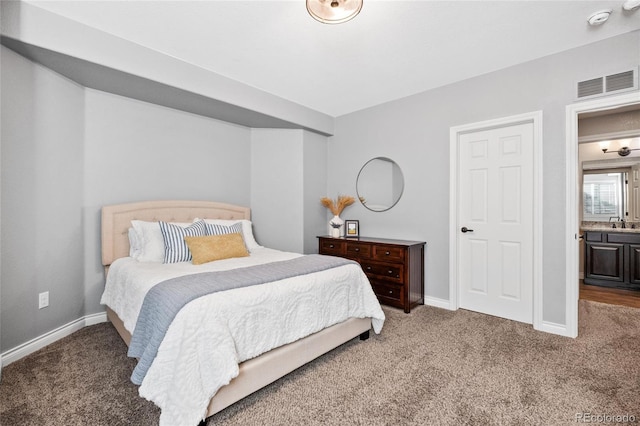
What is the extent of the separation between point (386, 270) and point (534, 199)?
160cm

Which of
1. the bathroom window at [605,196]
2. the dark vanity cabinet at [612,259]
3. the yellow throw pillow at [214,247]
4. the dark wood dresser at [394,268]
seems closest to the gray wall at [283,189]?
the dark wood dresser at [394,268]

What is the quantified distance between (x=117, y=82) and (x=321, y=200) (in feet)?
8.97

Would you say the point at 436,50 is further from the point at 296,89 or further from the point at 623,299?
the point at 623,299

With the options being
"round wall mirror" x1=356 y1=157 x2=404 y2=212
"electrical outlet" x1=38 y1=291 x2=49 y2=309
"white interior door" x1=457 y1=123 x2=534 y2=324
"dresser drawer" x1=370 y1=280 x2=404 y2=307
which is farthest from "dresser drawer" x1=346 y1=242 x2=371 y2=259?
"electrical outlet" x1=38 y1=291 x2=49 y2=309

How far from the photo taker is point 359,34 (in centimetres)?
249

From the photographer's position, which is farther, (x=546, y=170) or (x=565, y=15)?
(x=546, y=170)

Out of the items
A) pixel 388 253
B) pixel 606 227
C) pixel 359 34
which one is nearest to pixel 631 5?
pixel 359 34

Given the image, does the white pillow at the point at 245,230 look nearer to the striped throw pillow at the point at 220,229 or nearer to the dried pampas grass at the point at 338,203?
the striped throw pillow at the point at 220,229

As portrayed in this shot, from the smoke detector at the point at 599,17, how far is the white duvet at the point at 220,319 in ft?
8.43

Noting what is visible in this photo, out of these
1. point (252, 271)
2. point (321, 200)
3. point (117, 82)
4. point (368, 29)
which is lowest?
point (252, 271)

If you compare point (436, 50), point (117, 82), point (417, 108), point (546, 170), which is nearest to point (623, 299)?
point (546, 170)

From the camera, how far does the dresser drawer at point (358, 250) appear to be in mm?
3682

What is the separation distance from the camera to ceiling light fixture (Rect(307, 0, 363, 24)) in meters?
1.90

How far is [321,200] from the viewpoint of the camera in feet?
15.0
